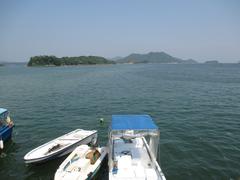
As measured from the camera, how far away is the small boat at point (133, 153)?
495 inches

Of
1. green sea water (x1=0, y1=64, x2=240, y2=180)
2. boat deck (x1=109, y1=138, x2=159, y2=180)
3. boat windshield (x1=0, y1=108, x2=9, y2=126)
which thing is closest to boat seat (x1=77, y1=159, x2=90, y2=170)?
green sea water (x1=0, y1=64, x2=240, y2=180)

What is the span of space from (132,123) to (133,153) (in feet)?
8.71

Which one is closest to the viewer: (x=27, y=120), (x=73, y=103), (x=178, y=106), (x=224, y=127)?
(x=224, y=127)

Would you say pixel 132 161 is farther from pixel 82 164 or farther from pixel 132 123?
pixel 82 164

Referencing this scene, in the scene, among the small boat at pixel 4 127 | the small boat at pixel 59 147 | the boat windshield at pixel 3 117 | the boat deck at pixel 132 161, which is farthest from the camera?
the boat windshield at pixel 3 117

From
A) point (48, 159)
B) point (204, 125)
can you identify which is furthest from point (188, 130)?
point (48, 159)

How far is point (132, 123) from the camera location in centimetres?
1409

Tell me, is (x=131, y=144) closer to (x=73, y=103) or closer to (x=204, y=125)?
(x=204, y=125)

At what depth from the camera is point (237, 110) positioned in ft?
103

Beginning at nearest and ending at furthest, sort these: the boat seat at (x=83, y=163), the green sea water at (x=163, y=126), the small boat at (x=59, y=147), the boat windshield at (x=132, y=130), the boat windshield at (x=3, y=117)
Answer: the boat windshield at (x=132, y=130), the boat seat at (x=83, y=163), the small boat at (x=59, y=147), the green sea water at (x=163, y=126), the boat windshield at (x=3, y=117)

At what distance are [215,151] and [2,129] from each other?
66.7 feet

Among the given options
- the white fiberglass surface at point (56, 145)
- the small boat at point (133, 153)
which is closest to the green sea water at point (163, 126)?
the white fiberglass surface at point (56, 145)

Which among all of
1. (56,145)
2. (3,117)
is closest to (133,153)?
(56,145)

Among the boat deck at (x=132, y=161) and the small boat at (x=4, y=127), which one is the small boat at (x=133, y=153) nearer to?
the boat deck at (x=132, y=161)
